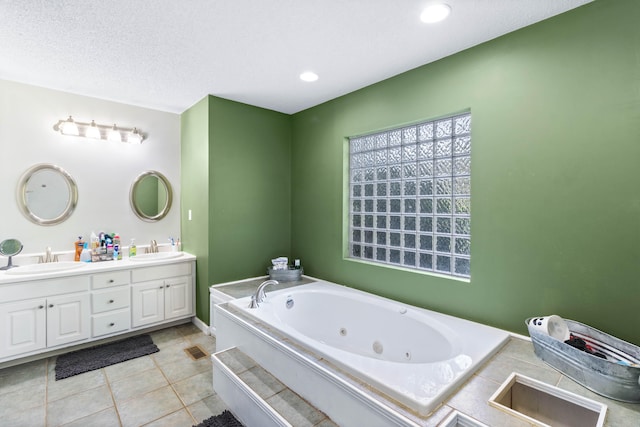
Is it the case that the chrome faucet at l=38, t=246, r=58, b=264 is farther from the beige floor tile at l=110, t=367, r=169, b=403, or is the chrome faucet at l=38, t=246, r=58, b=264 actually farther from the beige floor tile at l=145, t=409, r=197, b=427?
the beige floor tile at l=145, t=409, r=197, b=427

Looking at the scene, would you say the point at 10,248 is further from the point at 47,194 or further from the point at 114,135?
the point at 114,135

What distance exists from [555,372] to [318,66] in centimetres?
246

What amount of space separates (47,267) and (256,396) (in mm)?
2375

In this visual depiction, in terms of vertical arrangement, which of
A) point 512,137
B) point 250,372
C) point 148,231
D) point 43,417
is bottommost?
point 43,417

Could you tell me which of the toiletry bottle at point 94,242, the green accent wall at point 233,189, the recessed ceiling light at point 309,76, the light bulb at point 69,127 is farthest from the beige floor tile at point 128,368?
the recessed ceiling light at point 309,76

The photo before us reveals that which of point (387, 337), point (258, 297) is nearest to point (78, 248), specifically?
point (258, 297)

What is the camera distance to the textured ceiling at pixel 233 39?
1.70m

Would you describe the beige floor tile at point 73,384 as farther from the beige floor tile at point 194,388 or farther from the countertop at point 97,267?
the countertop at point 97,267

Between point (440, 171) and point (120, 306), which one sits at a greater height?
point (440, 171)

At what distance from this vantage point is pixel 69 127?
2898 millimetres

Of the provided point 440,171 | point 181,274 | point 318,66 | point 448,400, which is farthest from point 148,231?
point 448,400

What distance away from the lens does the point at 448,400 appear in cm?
130

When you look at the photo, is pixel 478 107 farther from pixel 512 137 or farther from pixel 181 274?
pixel 181 274

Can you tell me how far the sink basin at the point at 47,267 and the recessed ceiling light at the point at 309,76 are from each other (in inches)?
105
